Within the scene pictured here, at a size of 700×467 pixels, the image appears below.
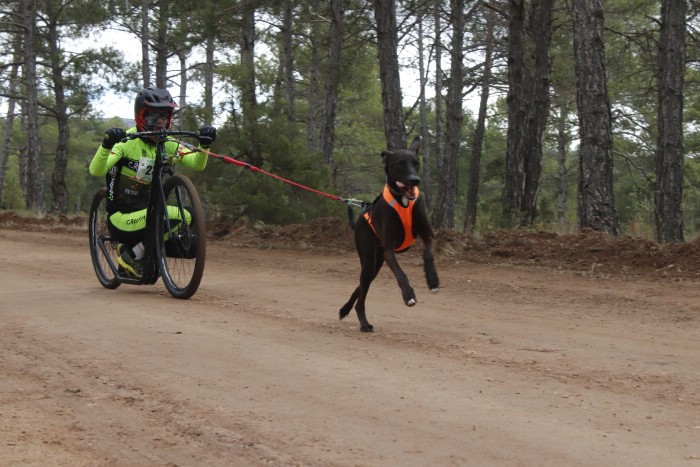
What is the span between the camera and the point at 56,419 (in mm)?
4637

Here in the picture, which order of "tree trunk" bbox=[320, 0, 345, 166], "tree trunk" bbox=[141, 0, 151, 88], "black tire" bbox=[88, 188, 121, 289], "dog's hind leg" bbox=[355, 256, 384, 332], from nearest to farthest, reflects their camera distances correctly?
"dog's hind leg" bbox=[355, 256, 384, 332]
"black tire" bbox=[88, 188, 121, 289]
"tree trunk" bbox=[320, 0, 345, 166]
"tree trunk" bbox=[141, 0, 151, 88]

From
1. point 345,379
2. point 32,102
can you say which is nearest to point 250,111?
point 345,379

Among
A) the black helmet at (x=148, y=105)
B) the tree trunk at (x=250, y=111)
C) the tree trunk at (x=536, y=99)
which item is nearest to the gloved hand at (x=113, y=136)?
the black helmet at (x=148, y=105)

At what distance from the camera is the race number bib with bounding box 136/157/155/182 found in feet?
31.0

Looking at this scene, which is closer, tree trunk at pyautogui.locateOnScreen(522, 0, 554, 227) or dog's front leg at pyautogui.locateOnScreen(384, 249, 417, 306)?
dog's front leg at pyautogui.locateOnScreen(384, 249, 417, 306)

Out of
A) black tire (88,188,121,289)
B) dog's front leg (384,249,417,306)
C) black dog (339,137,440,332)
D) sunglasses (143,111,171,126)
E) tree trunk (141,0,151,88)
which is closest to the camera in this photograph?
dog's front leg (384,249,417,306)

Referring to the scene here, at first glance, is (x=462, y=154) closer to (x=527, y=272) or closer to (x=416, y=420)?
(x=527, y=272)

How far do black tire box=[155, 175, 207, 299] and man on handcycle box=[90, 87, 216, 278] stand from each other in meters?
0.37

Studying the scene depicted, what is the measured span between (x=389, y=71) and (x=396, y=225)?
10.8m

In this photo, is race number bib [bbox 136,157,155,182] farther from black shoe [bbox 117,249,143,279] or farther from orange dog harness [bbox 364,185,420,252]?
orange dog harness [bbox 364,185,420,252]

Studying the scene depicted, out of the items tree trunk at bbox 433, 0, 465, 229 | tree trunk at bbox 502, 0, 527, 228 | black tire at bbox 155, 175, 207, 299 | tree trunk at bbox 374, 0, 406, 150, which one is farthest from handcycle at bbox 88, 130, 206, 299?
tree trunk at bbox 433, 0, 465, 229

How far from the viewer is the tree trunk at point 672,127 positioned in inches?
729

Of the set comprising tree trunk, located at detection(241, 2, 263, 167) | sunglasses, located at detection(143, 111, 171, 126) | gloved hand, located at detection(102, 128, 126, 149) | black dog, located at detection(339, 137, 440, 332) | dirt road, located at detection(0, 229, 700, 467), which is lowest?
dirt road, located at detection(0, 229, 700, 467)

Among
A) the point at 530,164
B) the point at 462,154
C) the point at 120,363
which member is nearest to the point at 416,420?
A: the point at 120,363
